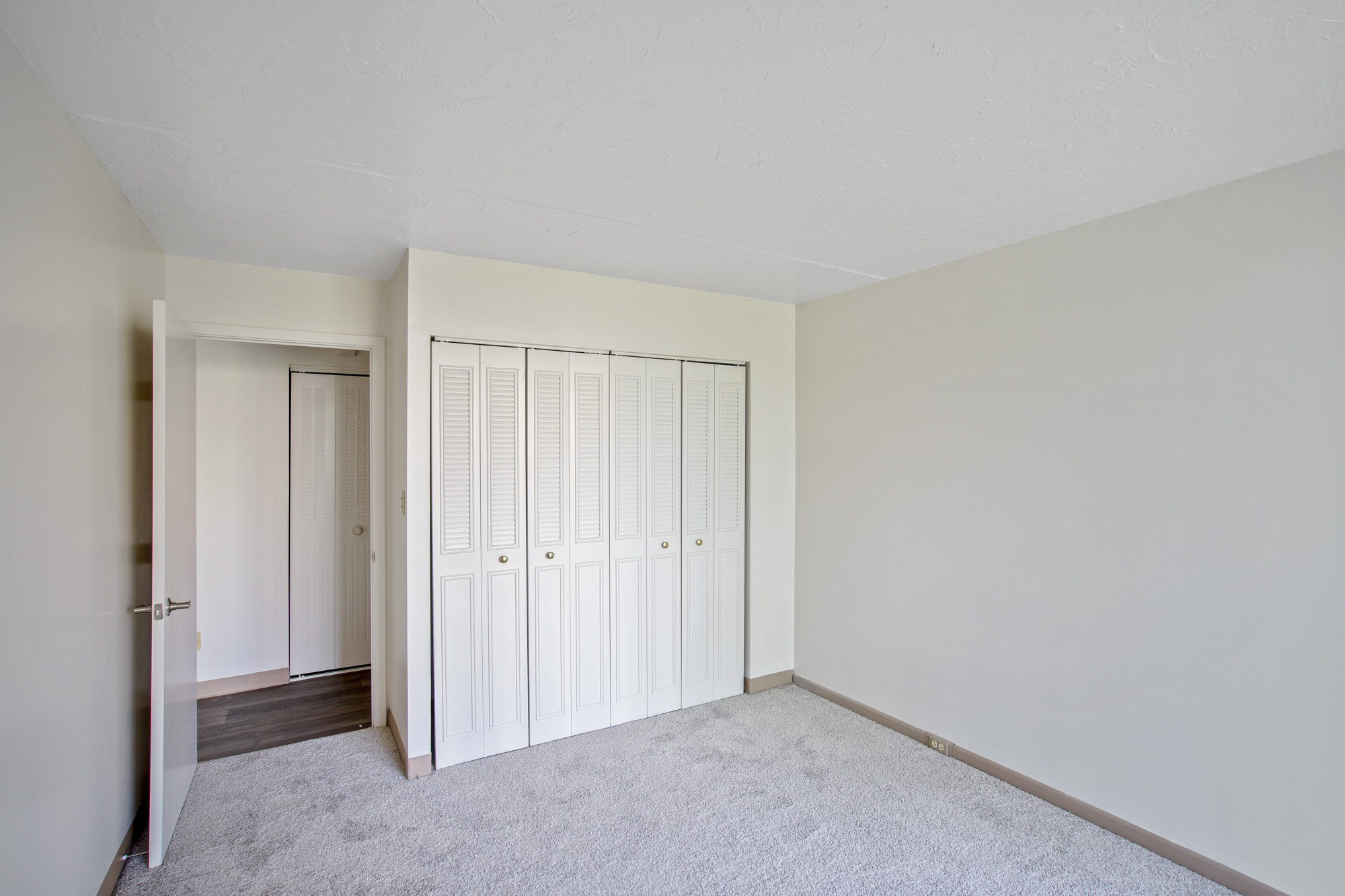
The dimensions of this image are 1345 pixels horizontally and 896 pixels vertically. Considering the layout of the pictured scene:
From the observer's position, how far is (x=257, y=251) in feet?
9.89

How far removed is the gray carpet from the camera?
2295 mm

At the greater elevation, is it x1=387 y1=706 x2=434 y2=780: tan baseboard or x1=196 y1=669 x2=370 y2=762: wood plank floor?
x1=387 y1=706 x2=434 y2=780: tan baseboard

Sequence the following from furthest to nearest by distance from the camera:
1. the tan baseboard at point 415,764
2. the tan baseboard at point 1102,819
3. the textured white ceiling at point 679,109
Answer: the tan baseboard at point 415,764 < the tan baseboard at point 1102,819 < the textured white ceiling at point 679,109

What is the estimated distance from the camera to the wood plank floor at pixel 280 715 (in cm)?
338

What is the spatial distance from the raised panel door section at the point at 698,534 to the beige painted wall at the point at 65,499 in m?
2.50

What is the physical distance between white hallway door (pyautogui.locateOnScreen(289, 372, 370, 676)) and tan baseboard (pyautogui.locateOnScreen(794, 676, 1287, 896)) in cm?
335

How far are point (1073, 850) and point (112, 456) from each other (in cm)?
373

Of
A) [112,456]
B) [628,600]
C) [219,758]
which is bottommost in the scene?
[219,758]

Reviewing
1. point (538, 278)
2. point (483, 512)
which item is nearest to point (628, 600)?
point (483, 512)

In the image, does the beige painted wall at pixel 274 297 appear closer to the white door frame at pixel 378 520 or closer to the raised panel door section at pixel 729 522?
the white door frame at pixel 378 520

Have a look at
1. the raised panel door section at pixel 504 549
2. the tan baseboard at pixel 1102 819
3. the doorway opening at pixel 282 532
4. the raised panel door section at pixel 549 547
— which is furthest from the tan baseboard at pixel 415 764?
the tan baseboard at pixel 1102 819

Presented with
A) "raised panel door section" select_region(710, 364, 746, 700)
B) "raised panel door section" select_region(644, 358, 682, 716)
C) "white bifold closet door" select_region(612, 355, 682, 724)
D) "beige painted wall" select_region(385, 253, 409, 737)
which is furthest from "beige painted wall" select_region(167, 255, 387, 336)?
"raised panel door section" select_region(710, 364, 746, 700)

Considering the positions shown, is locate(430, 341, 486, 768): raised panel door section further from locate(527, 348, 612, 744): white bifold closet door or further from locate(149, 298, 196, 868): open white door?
locate(149, 298, 196, 868): open white door

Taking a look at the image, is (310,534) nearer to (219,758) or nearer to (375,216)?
(219,758)
